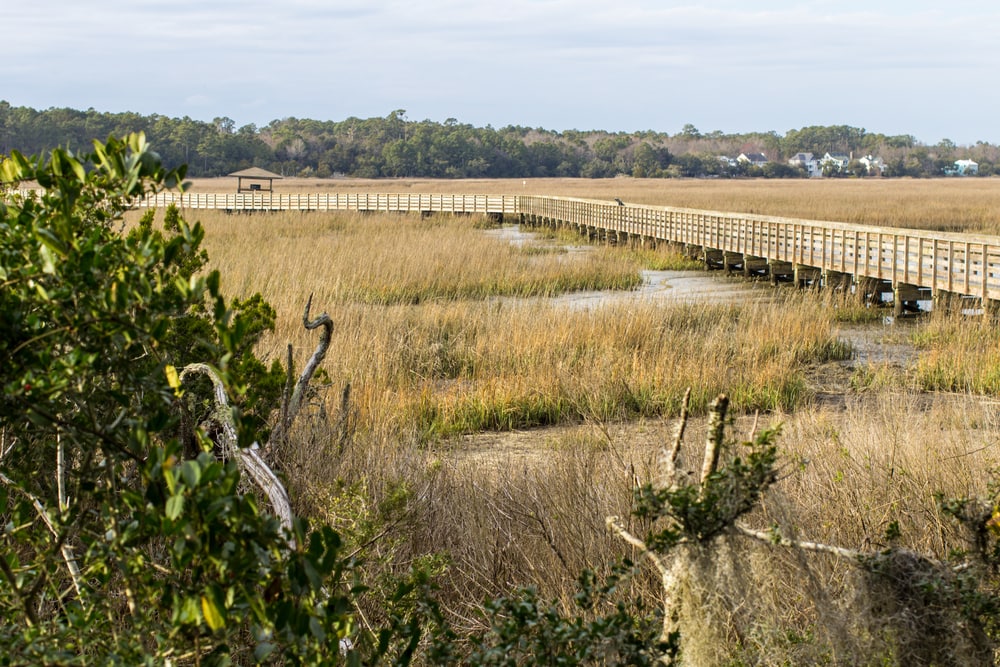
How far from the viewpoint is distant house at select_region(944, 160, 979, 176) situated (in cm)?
18600

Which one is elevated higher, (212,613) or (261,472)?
(212,613)

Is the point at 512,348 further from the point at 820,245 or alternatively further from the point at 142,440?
the point at 820,245

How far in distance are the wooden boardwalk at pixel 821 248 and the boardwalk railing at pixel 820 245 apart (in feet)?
0.05

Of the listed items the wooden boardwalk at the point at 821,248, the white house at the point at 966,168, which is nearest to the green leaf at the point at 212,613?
the wooden boardwalk at the point at 821,248

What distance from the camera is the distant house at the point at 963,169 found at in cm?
18600

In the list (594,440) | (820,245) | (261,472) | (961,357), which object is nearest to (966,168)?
(820,245)

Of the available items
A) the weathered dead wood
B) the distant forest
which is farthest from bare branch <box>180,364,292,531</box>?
the distant forest

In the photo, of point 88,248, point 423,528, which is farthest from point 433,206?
point 88,248

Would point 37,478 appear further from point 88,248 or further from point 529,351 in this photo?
point 529,351

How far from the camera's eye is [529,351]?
12.2 metres

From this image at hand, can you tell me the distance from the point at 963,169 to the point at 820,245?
189 metres

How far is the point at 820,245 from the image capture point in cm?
2191

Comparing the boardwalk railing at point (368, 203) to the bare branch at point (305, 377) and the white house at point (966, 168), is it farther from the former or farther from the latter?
the white house at point (966, 168)

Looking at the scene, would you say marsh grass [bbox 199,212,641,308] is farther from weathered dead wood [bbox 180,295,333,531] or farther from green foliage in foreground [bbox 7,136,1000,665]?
green foliage in foreground [bbox 7,136,1000,665]
